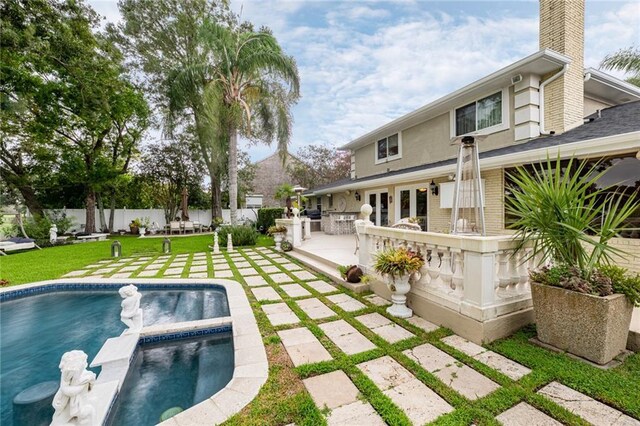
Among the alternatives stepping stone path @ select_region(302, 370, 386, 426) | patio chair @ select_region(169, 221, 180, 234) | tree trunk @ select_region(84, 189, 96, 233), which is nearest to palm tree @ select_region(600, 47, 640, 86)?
stepping stone path @ select_region(302, 370, 386, 426)

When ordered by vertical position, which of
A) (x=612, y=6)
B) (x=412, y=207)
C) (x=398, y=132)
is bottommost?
(x=412, y=207)

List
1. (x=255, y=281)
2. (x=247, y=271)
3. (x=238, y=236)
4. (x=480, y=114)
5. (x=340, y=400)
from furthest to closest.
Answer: (x=238, y=236), (x=480, y=114), (x=247, y=271), (x=255, y=281), (x=340, y=400)

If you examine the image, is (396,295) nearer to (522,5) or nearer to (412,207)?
(412,207)

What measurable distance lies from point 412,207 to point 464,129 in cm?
302

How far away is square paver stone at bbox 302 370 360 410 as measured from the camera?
7.04 ft

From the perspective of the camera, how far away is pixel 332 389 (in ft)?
7.59

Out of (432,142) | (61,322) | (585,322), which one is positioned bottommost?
(61,322)

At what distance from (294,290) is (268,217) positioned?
37.1 ft

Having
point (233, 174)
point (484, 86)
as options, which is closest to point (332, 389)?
point (484, 86)

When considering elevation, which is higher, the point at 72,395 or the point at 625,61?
the point at 625,61

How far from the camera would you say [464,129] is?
8.54 m

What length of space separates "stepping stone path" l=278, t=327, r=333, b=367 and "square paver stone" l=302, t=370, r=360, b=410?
30 centimetres

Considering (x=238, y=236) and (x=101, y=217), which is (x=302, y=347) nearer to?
(x=238, y=236)

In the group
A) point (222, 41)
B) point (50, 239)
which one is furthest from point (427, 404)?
point (50, 239)
